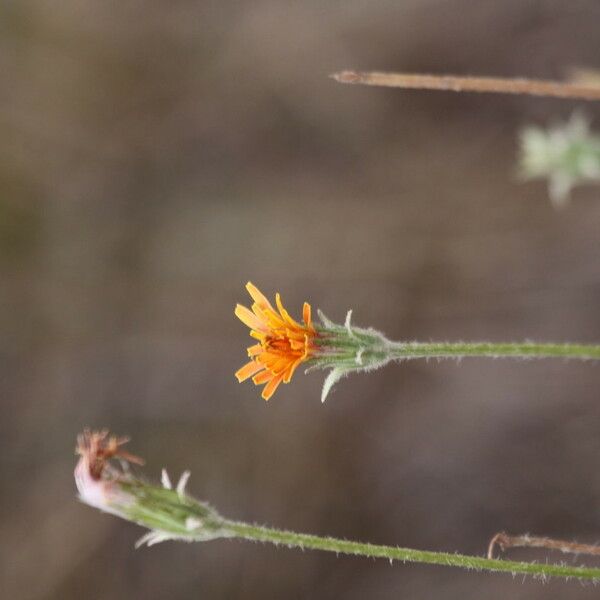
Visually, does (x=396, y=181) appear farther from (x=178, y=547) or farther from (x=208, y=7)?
(x=178, y=547)

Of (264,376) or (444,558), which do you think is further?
(264,376)

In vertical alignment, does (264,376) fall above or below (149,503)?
above

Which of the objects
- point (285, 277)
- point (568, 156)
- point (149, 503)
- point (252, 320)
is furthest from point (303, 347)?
point (285, 277)

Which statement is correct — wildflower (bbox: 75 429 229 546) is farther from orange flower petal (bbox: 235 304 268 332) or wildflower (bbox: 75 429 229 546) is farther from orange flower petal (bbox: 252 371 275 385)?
orange flower petal (bbox: 235 304 268 332)

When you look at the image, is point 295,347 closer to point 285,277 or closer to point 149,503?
point 149,503

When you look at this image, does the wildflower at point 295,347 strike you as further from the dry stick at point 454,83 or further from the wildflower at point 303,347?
the dry stick at point 454,83

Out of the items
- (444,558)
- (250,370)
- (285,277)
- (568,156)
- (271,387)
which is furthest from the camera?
(285,277)

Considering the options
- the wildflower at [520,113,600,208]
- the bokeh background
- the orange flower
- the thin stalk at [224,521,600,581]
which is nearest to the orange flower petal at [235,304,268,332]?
the orange flower
